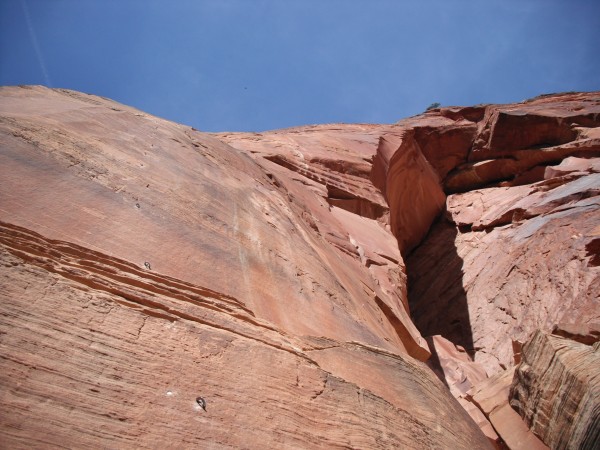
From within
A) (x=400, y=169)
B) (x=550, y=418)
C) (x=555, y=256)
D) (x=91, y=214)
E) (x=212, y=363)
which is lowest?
(x=550, y=418)

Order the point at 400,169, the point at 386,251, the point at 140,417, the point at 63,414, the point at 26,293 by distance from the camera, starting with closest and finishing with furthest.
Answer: the point at 63,414, the point at 140,417, the point at 26,293, the point at 386,251, the point at 400,169

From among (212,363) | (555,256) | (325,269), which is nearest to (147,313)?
(212,363)

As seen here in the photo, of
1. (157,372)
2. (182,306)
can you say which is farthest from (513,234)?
(157,372)

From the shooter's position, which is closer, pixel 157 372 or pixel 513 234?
pixel 157 372

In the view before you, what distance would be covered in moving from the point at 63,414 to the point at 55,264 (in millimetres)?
1216

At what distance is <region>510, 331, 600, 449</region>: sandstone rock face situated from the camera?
557cm

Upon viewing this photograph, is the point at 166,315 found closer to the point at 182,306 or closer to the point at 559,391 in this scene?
the point at 182,306

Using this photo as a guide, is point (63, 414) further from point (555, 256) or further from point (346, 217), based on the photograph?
point (555, 256)

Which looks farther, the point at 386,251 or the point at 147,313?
the point at 386,251

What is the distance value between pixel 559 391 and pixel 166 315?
558 cm

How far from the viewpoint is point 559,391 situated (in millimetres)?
6305

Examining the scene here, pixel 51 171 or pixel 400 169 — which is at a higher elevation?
pixel 400 169

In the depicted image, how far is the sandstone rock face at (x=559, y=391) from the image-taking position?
5.57m

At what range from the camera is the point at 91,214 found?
4195 millimetres
